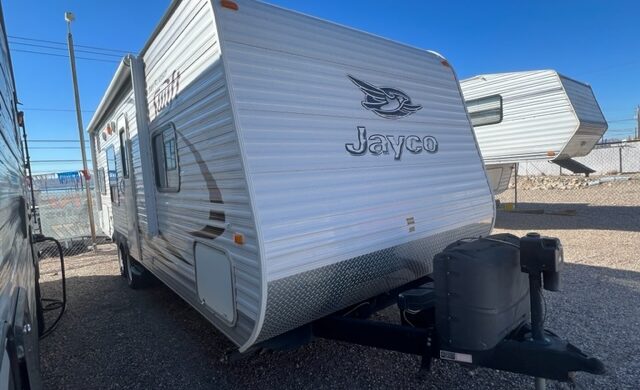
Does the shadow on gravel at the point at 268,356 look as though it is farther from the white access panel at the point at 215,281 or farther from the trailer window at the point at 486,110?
the trailer window at the point at 486,110

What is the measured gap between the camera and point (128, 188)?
194 inches

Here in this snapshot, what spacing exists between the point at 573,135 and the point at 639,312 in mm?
5496

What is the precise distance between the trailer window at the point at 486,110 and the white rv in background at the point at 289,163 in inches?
246

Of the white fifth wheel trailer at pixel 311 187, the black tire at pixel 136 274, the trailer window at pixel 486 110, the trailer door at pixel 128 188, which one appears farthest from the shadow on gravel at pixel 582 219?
the trailer door at pixel 128 188

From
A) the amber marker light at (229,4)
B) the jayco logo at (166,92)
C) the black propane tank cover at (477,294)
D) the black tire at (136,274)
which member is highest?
the amber marker light at (229,4)

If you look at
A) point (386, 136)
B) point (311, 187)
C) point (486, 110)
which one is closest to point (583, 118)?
point (486, 110)

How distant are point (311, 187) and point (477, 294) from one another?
4.01 feet

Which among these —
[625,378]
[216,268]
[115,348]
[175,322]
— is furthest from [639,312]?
[115,348]

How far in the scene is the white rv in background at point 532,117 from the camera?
27.8 ft

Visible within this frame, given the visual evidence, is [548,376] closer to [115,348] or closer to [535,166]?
[115,348]

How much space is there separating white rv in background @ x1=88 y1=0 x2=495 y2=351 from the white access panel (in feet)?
0.06

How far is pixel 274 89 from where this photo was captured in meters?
2.54

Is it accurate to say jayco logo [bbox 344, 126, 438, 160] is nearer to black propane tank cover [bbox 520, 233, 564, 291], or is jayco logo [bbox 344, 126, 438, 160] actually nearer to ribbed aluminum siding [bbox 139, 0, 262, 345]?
ribbed aluminum siding [bbox 139, 0, 262, 345]

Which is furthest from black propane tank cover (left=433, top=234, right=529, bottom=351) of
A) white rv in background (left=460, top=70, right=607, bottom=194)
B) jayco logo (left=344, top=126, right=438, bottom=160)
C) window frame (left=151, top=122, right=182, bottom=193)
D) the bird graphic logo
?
white rv in background (left=460, top=70, right=607, bottom=194)
